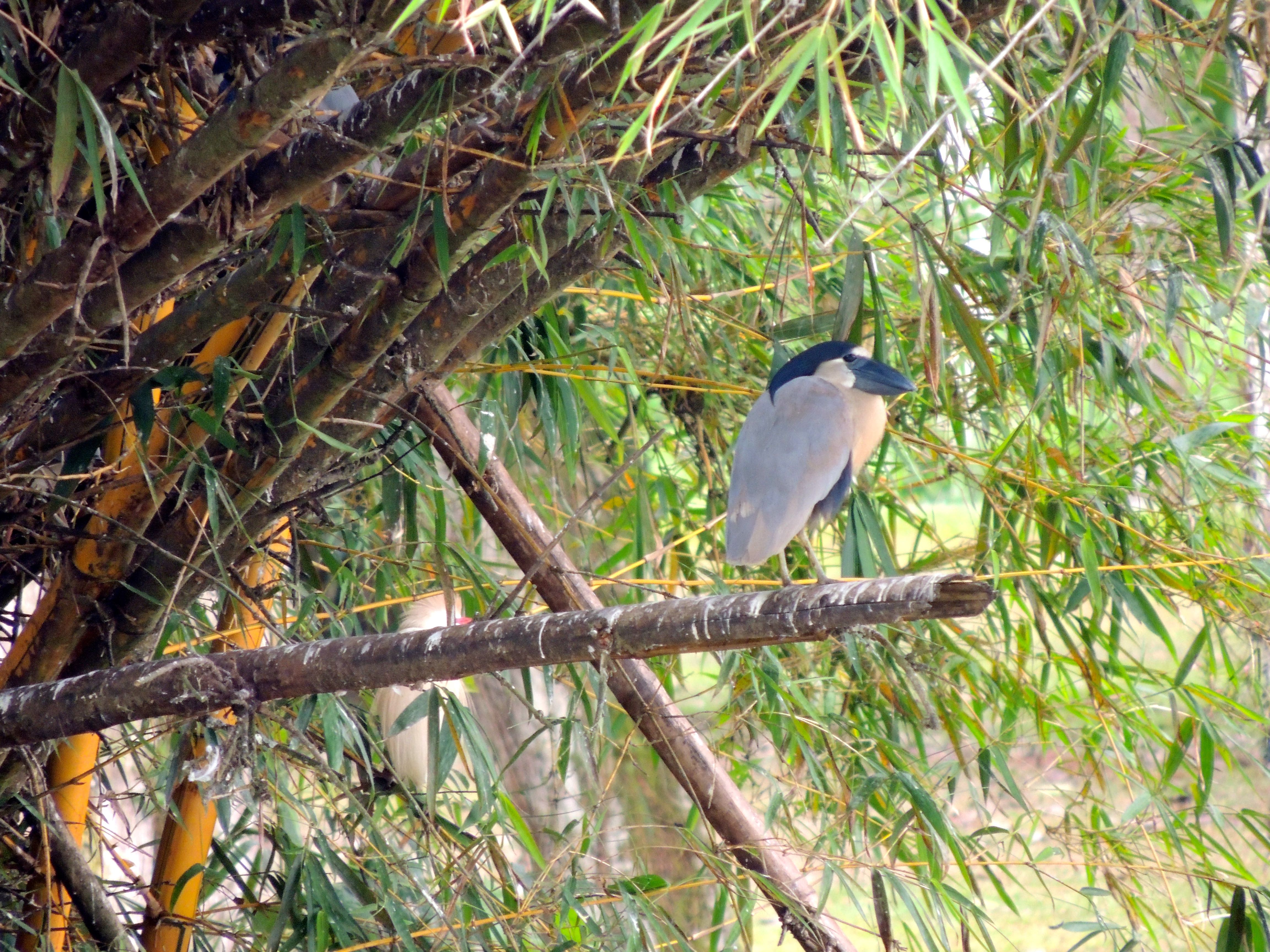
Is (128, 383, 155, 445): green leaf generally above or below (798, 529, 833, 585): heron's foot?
above

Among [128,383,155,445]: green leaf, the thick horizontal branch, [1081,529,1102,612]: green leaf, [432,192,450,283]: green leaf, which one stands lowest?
the thick horizontal branch

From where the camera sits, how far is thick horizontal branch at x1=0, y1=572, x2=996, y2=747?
3.17ft

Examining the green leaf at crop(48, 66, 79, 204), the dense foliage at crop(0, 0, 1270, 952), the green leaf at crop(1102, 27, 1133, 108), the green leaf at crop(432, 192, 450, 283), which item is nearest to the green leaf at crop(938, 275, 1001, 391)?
the dense foliage at crop(0, 0, 1270, 952)

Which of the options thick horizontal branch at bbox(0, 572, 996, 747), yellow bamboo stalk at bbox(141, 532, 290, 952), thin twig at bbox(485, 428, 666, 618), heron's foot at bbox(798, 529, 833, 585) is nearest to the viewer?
thick horizontal branch at bbox(0, 572, 996, 747)

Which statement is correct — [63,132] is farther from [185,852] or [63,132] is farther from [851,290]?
[185,852]

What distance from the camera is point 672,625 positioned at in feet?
3.39

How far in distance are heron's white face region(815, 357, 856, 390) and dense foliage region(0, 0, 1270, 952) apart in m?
0.05

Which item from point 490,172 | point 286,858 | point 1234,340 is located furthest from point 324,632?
point 1234,340

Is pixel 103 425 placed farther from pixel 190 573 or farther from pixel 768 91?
pixel 768 91

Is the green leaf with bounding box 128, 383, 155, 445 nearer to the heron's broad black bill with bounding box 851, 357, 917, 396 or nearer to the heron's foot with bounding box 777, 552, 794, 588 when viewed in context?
the heron's foot with bounding box 777, 552, 794, 588

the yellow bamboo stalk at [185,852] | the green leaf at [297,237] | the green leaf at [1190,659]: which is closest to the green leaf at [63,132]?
the green leaf at [297,237]

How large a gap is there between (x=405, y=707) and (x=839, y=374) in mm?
925

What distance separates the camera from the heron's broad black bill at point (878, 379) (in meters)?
1.68

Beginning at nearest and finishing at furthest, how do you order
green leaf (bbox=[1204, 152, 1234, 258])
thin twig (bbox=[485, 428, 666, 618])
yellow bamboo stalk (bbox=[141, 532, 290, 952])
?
thin twig (bbox=[485, 428, 666, 618]), green leaf (bbox=[1204, 152, 1234, 258]), yellow bamboo stalk (bbox=[141, 532, 290, 952])
